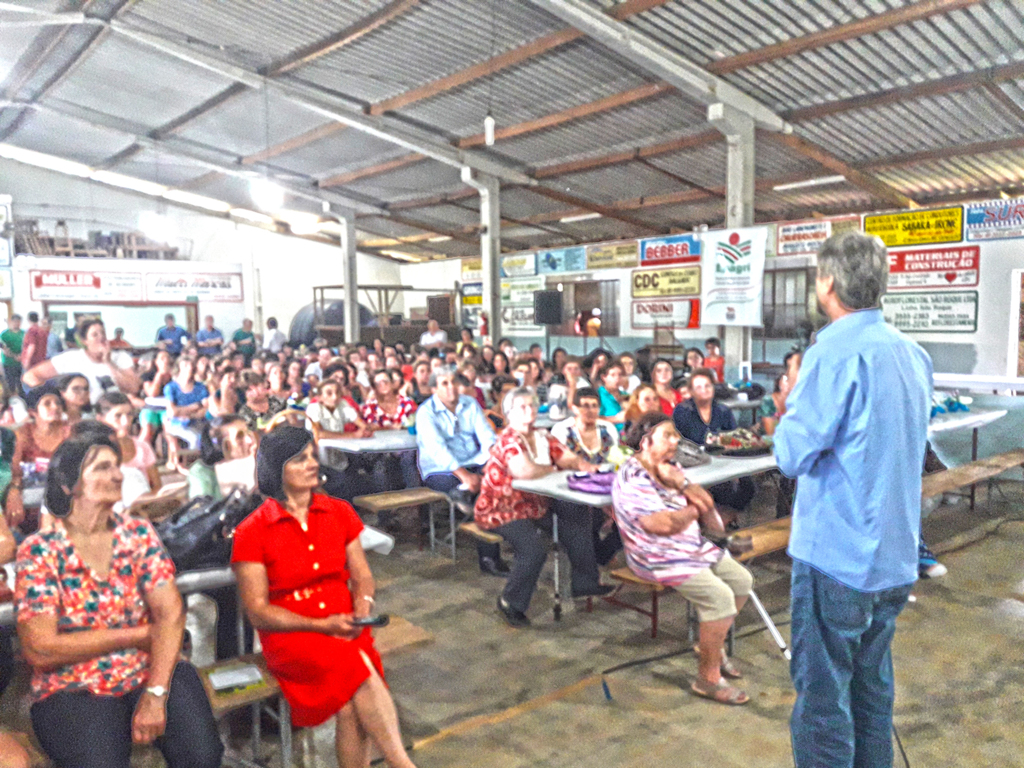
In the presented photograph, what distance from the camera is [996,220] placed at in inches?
289

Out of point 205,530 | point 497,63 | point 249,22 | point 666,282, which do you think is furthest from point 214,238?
point 205,530

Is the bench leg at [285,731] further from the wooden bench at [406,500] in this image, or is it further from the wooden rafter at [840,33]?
the wooden rafter at [840,33]

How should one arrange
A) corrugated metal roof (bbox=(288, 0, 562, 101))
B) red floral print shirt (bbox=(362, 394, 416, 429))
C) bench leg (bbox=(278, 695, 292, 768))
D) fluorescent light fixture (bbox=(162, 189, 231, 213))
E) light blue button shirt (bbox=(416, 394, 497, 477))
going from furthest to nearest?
fluorescent light fixture (bbox=(162, 189, 231, 213)), corrugated metal roof (bbox=(288, 0, 562, 101)), red floral print shirt (bbox=(362, 394, 416, 429)), light blue button shirt (bbox=(416, 394, 497, 477)), bench leg (bbox=(278, 695, 292, 768))

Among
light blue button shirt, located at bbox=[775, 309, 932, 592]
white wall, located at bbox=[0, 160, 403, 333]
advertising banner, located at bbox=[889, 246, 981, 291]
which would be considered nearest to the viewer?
light blue button shirt, located at bbox=[775, 309, 932, 592]

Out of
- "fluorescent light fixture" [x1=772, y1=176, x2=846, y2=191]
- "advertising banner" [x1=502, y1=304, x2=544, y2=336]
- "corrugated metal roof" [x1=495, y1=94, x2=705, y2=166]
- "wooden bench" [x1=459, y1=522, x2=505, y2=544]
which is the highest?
"corrugated metal roof" [x1=495, y1=94, x2=705, y2=166]

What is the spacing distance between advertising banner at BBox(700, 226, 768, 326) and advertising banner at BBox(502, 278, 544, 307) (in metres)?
4.17

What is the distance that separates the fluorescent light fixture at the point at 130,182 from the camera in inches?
611

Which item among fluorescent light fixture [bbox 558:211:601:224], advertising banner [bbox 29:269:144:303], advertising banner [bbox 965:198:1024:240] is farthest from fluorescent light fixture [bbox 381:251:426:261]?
advertising banner [bbox 965:198:1024:240]

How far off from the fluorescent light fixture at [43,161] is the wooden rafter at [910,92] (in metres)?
13.1

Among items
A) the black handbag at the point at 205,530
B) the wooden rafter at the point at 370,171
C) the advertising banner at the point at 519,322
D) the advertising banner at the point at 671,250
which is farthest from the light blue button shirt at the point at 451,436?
the advertising banner at the point at 519,322

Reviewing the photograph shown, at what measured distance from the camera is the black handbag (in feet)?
8.99

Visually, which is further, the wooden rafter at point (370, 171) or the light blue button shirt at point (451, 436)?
the wooden rafter at point (370, 171)

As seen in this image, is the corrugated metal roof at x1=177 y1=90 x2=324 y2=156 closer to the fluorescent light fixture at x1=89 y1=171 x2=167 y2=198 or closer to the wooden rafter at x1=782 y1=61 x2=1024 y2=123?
the fluorescent light fixture at x1=89 y1=171 x2=167 y2=198

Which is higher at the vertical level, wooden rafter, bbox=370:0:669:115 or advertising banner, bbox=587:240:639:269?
wooden rafter, bbox=370:0:669:115
